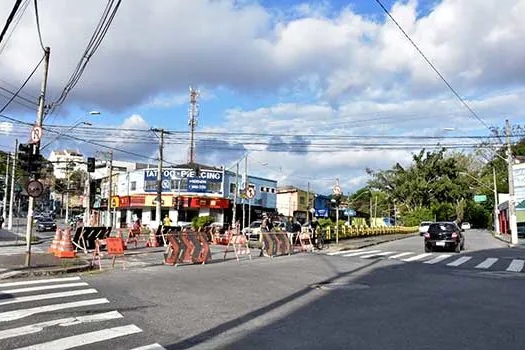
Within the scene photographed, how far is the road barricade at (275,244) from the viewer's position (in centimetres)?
2309

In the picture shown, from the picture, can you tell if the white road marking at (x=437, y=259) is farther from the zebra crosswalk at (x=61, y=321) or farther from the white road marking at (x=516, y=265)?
the zebra crosswalk at (x=61, y=321)

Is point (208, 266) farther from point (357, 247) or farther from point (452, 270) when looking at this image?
point (357, 247)

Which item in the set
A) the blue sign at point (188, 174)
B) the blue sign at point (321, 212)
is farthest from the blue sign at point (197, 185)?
the blue sign at point (321, 212)

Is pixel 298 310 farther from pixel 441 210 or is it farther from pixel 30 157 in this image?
pixel 441 210

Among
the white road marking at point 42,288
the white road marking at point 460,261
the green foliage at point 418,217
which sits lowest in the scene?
the white road marking at point 42,288

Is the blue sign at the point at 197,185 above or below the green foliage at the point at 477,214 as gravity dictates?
above

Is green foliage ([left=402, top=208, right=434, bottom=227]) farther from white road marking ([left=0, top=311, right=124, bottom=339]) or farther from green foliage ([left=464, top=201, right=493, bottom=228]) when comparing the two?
white road marking ([left=0, top=311, right=124, bottom=339])

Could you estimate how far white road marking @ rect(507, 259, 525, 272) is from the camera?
18.6 metres

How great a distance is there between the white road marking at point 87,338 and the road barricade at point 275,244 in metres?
14.9

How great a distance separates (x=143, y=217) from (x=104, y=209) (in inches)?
721

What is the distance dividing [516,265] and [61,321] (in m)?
17.1

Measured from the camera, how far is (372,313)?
9477mm

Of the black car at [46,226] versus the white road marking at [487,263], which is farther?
the black car at [46,226]

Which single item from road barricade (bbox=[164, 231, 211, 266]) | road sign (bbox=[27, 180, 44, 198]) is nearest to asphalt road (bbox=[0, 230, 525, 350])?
road barricade (bbox=[164, 231, 211, 266])
